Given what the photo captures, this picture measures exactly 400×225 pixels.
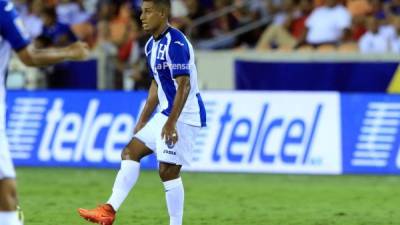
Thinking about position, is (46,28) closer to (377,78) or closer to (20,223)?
(377,78)

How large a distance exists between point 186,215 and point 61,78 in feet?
28.5

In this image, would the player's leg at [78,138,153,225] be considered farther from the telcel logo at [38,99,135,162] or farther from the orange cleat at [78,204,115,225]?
the telcel logo at [38,99,135,162]

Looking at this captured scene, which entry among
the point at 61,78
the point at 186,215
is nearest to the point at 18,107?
the point at 61,78

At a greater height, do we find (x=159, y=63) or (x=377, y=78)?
(x=159, y=63)

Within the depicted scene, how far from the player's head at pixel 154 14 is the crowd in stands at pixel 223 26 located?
31.5ft

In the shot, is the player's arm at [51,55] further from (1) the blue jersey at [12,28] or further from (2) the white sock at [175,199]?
(2) the white sock at [175,199]

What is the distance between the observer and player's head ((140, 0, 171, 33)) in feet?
33.6

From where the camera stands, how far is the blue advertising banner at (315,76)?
18844mm

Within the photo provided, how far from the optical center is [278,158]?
16.8m

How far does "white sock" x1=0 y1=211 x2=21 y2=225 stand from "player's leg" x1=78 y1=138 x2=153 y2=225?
2.35 m

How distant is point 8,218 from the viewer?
8164 millimetres

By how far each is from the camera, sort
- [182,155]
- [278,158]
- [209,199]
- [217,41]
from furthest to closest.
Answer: [217,41] < [278,158] < [209,199] < [182,155]

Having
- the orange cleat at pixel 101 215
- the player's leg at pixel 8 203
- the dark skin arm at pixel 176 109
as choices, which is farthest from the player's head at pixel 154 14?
the player's leg at pixel 8 203

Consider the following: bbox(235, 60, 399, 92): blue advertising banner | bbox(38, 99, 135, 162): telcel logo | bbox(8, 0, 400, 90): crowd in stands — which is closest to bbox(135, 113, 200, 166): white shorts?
bbox(38, 99, 135, 162): telcel logo
